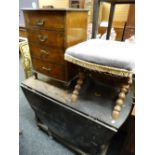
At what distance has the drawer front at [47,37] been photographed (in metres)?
0.89

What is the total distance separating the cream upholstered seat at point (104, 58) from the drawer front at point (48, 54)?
104 mm

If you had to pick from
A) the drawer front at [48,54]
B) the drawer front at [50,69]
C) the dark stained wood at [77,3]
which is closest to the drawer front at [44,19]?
the drawer front at [48,54]

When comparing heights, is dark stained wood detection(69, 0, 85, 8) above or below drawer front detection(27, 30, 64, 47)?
above

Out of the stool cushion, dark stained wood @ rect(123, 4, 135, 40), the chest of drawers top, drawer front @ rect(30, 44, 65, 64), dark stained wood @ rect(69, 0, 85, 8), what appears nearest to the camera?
the stool cushion

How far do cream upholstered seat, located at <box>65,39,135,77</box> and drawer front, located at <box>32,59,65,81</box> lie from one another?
0.18m

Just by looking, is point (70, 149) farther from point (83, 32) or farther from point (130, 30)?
point (130, 30)

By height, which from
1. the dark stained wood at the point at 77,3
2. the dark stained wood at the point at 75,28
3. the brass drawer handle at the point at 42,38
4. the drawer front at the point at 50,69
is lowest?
the drawer front at the point at 50,69

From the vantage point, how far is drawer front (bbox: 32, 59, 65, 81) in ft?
3.32

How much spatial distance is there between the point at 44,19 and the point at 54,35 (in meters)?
0.12

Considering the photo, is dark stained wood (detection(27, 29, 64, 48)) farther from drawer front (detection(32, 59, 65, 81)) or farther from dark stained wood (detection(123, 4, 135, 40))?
dark stained wood (detection(123, 4, 135, 40))

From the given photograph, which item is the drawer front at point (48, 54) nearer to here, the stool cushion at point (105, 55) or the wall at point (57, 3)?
the stool cushion at point (105, 55)

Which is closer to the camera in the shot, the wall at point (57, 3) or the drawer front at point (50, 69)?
the drawer front at point (50, 69)

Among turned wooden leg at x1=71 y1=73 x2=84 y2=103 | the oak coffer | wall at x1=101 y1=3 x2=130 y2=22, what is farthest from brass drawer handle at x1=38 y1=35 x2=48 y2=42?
wall at x1=101 y1=3 x2=130 y2=22
